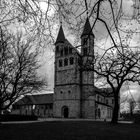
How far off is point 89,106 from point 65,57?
1404 centimetres

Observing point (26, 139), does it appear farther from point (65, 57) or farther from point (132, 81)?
point (65, 57)

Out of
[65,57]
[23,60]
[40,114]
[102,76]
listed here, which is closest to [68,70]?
[65,57]

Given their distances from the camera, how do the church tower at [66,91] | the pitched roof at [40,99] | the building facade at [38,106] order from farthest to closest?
the pitched roof at [40,99], the building facade at [38,106], the church tower at [66,91]

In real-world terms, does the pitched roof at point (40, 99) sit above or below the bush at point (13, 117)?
above

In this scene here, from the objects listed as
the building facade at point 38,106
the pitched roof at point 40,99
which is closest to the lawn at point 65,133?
the building facade at point 38,106

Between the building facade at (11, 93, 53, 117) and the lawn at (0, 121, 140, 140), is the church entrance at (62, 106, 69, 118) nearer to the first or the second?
the building facade at (11, 93, 53, 117)

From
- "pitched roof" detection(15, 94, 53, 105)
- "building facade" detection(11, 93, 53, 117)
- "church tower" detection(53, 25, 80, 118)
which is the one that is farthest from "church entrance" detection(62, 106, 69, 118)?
"pitched roof" detection(15, 94, 53, 105)

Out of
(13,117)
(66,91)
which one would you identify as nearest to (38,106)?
(66,91)

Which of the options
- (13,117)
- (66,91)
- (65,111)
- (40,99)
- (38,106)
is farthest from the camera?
(40,99)

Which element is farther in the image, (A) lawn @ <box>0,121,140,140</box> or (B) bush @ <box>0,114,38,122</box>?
(B) bush @ <box>0,114,38,122</box>

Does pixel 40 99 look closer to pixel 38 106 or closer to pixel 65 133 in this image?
pixel 38 106

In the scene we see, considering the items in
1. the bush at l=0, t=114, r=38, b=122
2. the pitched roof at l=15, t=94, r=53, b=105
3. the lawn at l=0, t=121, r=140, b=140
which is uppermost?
the pitched roof at l=15, t=94, r=53, b=105

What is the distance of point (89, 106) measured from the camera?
52.9 m

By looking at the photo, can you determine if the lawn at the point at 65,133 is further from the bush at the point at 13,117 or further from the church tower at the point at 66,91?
the church tower at the point at 66,91
